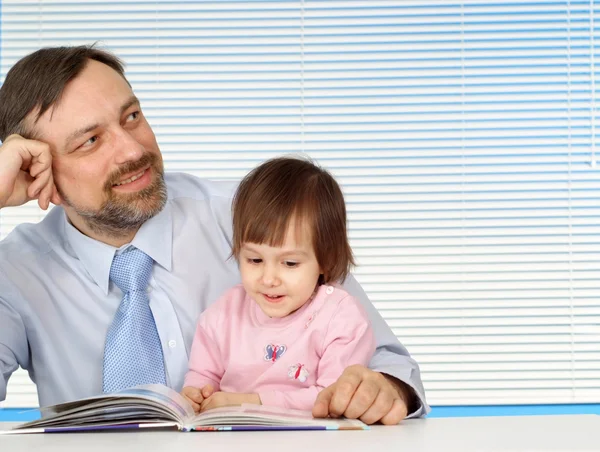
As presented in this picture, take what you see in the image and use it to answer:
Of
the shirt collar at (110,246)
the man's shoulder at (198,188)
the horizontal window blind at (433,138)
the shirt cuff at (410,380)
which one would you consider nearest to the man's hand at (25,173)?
the shirt collar at (110,246)

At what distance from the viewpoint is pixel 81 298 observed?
1946 mm

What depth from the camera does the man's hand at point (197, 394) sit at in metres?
1.56

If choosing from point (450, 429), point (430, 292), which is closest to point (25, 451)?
point (450, 429)

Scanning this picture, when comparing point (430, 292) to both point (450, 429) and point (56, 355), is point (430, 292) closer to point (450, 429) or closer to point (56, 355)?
point (56, 355)

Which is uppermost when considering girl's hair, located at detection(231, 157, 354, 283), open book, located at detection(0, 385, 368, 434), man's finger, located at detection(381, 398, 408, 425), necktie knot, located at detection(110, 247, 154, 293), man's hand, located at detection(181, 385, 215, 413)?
girl's hair, located at detection(231, 157, 354, 283)

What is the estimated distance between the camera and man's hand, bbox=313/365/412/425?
1319 mm

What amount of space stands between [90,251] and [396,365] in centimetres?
79

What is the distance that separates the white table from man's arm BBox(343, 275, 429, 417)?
0.81 feet

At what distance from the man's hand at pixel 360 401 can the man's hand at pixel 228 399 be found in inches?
8.0

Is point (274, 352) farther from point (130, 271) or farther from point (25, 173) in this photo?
point (25, 173)

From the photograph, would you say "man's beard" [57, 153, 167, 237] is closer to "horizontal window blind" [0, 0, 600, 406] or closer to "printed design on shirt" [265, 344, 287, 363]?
"printed design on shirt" [265, 344, 287, 363]

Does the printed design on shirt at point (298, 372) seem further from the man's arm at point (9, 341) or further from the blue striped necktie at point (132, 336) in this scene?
the man's arm at point (9, 341)

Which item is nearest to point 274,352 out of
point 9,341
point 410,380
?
point 410,380

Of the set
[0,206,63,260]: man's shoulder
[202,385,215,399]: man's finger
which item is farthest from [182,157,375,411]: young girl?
[0,206,63,260]: man's shoulder
